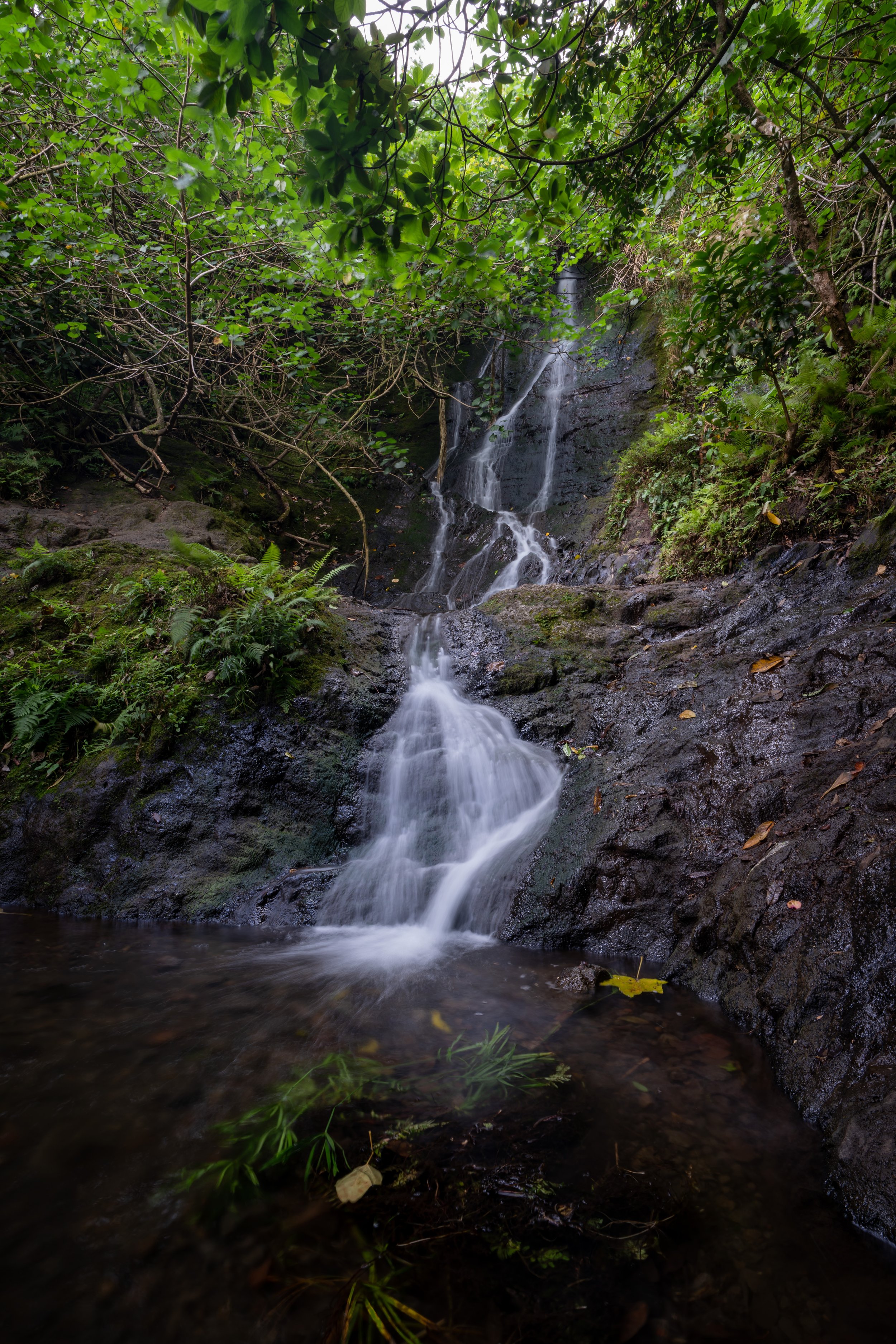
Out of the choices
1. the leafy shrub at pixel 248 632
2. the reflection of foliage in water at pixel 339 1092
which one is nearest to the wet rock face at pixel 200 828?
the leafy shrub at pixel 248 632

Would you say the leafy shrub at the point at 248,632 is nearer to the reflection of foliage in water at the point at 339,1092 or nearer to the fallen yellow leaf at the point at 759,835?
the reflection of foliage in water at the point at 339,1092

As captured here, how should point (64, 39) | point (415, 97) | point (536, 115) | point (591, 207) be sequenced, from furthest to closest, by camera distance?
point (591, 207) < point (64, 39) < point (536, 115) < point (415, 97)

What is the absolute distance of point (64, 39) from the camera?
473 centimetres

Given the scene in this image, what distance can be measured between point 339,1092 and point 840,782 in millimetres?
2905

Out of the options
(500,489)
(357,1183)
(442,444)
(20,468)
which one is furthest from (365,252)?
(500,489)

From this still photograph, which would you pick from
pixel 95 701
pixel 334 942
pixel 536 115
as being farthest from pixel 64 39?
pixel 334 942

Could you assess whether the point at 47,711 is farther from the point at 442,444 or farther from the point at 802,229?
the point at 442,444

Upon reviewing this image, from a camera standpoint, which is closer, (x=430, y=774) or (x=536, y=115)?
(x=536, y=115)

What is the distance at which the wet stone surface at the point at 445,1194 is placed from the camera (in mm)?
1482

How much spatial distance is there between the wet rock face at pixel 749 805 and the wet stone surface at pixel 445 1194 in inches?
10.5

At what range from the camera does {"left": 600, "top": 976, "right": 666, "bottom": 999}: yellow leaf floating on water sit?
10.2 ft

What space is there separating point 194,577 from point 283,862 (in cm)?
313

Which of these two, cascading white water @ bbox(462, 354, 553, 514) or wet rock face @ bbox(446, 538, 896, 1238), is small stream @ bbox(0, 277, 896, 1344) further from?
cascading white water @ bbox(462, 354, 553, 514)

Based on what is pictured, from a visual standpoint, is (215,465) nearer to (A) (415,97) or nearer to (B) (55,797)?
(B) (55,797)
